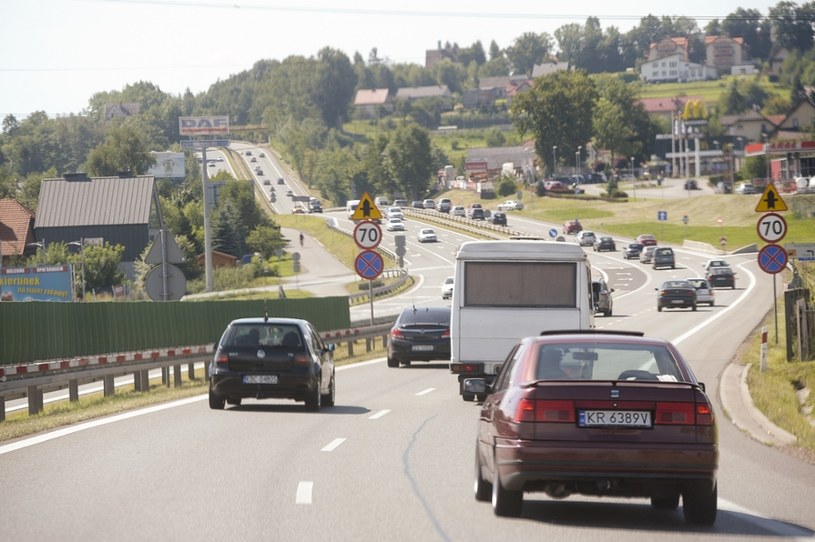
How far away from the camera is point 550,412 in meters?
10.4

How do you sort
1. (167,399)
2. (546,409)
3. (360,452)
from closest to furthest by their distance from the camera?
1. (546,409)
2. (360,452)
3. (167,399)

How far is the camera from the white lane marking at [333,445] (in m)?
16.0

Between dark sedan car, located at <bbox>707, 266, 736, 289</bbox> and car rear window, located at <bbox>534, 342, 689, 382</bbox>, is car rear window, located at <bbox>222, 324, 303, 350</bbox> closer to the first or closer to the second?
car rear window, located at <bbox>534, 342, 689, 382</bbox>

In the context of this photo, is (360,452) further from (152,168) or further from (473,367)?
(152,168)

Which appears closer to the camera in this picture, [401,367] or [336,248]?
[401,367]

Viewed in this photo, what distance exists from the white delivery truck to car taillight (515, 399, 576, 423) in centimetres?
1241

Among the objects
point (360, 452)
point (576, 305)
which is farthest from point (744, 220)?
point (360, 452)

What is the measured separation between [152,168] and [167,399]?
17240cm

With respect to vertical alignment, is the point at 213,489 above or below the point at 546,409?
below

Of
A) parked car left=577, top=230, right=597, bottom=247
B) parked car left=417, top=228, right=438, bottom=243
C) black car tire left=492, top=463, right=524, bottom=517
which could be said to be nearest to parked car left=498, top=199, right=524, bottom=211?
parked car left=417, top=228, right=438, bottom=243

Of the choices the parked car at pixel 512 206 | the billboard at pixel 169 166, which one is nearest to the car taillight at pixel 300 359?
the parked car at pixel 512 206

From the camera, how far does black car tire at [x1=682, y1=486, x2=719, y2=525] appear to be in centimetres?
1041

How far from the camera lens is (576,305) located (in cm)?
2312

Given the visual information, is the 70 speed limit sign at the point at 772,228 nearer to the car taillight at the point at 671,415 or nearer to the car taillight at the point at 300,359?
the car taillight at the point at 300,359
